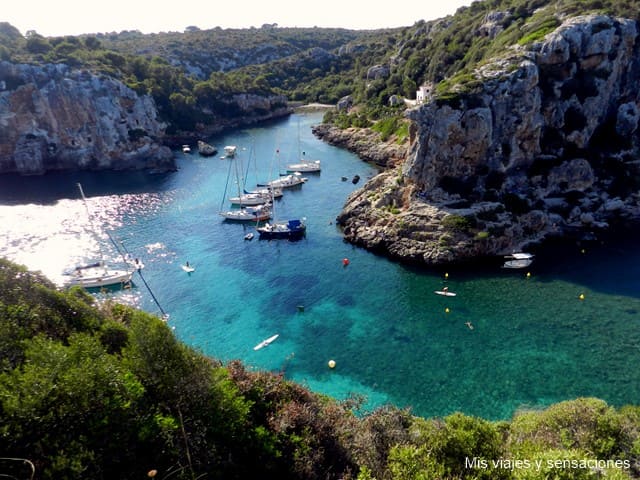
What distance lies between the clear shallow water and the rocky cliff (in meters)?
4.03

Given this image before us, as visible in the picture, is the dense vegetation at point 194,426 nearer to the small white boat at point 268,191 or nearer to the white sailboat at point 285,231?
the white sailboat at point 285,231

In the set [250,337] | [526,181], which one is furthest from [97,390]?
[526,181]

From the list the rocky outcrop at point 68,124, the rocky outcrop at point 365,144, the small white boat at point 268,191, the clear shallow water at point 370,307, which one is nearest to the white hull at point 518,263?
the clear shallow water at point 370,307

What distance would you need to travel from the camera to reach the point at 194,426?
1204 centimetres

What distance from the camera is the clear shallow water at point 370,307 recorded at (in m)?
26.5

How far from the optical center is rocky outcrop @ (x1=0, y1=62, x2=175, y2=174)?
68.2 meters

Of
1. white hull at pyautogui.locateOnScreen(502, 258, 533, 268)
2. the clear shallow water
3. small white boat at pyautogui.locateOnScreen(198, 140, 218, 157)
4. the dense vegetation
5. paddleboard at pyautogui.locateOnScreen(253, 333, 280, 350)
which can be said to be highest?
the dense vegetation

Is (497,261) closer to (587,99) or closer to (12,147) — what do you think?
(587,99)

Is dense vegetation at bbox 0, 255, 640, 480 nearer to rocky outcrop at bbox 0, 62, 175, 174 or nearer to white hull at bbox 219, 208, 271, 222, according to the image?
white hull at bbox 219, 208, 271, 222

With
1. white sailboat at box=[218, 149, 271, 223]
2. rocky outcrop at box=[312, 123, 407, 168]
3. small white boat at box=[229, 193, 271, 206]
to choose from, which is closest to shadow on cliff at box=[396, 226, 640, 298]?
white sailboat at box=[218, 149, 271, 223]

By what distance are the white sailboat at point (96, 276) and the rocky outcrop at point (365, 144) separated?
47539mm

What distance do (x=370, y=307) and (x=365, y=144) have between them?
53039 mm

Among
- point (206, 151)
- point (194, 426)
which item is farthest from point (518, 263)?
point (206, 151)

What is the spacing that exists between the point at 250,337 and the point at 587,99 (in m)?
50.5
